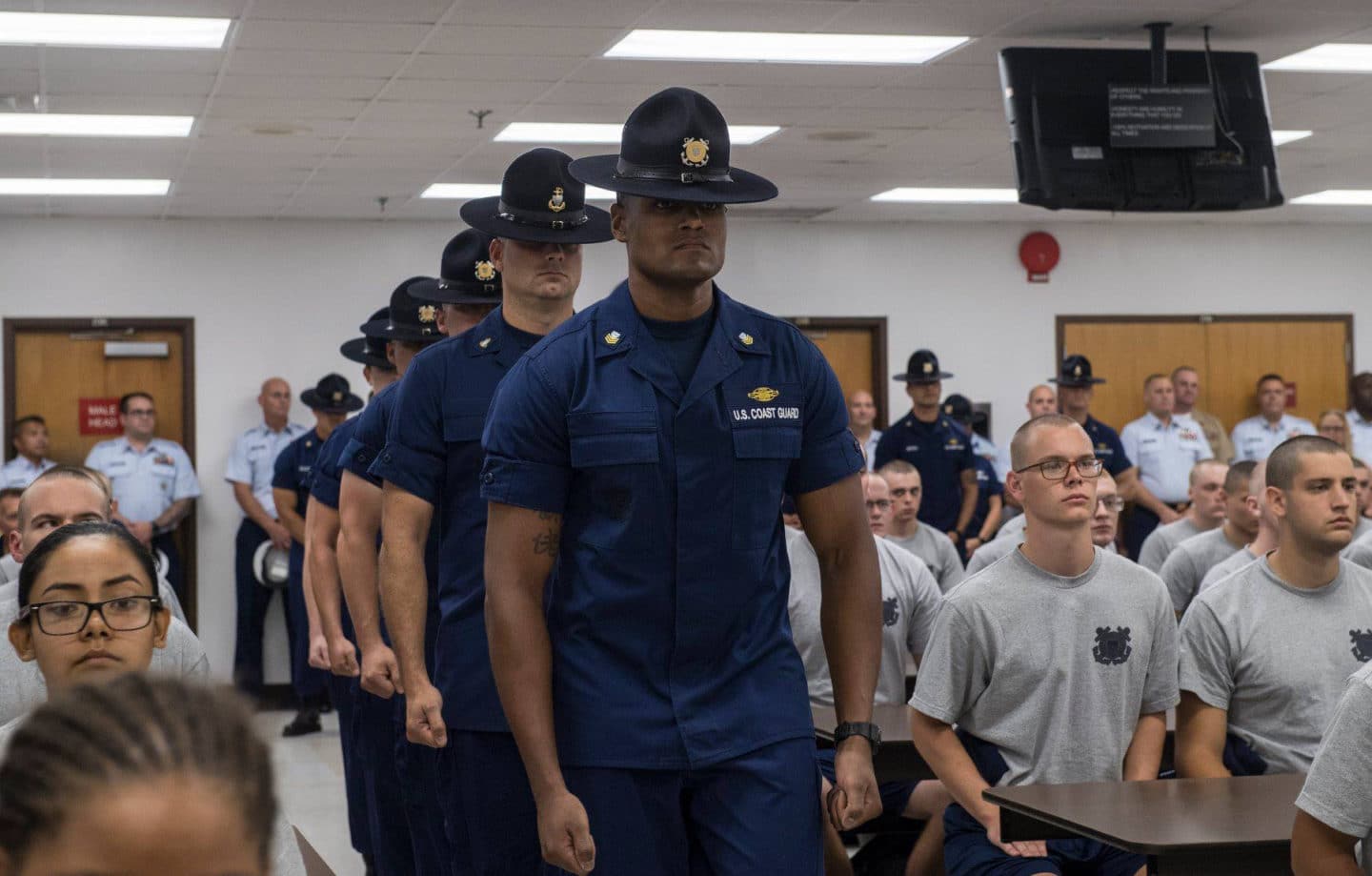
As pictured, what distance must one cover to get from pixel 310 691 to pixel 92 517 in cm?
406

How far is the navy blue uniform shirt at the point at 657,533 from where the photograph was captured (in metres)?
2.55

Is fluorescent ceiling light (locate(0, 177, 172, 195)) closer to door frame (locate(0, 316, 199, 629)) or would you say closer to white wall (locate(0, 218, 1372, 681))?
white wall (locate(0, 218, 1372, 681))

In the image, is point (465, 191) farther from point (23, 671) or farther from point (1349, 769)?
point (1349, 769)

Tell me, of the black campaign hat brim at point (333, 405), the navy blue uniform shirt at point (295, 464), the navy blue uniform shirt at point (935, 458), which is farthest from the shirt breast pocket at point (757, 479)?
the navy blue uniform shirt at point (935, 458)

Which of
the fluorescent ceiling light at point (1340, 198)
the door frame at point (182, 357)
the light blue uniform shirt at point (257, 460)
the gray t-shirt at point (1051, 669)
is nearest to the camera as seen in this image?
the gray t-shirt at point (1051, 669)

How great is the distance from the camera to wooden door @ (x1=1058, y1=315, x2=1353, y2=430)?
13.2 metres

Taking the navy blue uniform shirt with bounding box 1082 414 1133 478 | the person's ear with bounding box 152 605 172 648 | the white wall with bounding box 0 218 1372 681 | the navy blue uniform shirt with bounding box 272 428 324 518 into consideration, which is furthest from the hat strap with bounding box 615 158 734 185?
the white wall with bounding box 0 218 1372 681

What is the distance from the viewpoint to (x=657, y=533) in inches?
101

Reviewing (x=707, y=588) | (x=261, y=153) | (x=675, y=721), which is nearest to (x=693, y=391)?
(x=707, y=588)

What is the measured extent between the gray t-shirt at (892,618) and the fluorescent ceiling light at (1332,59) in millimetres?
3591

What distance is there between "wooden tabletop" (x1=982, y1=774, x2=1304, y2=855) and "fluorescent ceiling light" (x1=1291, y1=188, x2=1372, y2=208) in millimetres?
9364

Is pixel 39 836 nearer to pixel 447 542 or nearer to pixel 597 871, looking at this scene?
pixel 597 871

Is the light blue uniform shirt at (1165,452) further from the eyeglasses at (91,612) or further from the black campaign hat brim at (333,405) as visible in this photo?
the eyeglasses at (91,612)

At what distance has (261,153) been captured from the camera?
9414 mm
